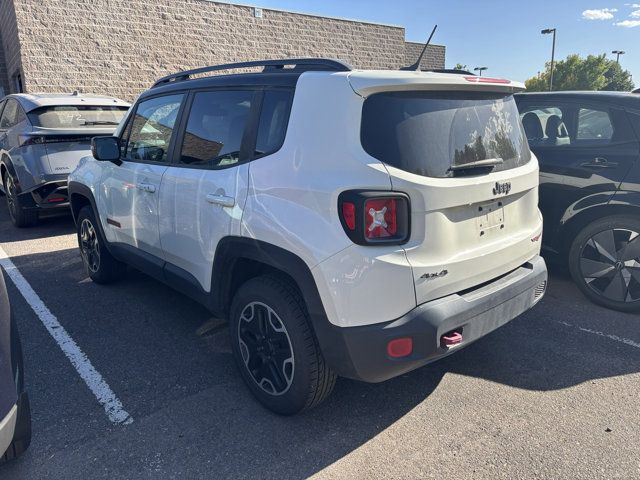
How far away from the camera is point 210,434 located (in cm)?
268

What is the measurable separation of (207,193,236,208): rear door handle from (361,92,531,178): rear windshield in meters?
0.90

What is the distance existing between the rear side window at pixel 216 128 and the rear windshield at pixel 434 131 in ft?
2.99

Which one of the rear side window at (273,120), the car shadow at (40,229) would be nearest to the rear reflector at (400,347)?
the rear side window at (273,120)

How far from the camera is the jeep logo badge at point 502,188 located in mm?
2639

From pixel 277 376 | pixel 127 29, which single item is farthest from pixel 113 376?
pixel 127 29

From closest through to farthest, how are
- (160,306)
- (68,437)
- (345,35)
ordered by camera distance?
1. (68,437)
2. (160,306)
3. (345,35)

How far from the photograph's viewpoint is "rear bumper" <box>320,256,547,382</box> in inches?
90.0

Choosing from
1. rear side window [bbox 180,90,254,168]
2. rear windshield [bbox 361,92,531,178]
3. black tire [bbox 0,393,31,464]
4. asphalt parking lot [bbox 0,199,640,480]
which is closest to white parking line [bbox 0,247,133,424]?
asphalt parking lot [bbox 0,199,640,480]

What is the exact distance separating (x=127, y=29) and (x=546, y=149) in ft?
43.3

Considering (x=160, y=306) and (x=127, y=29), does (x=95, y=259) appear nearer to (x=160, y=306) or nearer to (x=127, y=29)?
(x=160, y=306)

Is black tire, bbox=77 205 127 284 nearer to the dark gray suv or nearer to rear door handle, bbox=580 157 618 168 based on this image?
the dark gray suv

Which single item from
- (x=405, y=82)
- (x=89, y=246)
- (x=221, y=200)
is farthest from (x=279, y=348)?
(x=89, y=246)

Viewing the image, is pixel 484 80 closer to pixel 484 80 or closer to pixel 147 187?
pixel 484 80

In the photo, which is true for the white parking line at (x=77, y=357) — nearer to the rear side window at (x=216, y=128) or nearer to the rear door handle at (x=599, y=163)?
the rear side window at (x=216, y=128)
